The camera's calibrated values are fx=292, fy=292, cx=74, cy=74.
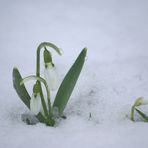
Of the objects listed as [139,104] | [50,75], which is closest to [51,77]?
[50,75]

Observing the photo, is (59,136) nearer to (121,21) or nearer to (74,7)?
(121,21)

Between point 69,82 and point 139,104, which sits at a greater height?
point 69,82

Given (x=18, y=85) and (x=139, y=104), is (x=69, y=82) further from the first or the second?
(x=139, y=104)

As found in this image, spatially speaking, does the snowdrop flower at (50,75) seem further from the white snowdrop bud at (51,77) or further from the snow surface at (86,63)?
the snow surface at (86,63)

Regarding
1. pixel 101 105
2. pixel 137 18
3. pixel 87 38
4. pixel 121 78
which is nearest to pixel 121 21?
pixel 137 18

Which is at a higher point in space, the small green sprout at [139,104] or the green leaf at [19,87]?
the green leaf at [19,87]

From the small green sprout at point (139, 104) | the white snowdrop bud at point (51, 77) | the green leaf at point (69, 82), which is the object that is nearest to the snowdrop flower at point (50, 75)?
the white snowdrop bud at point (51, 77)

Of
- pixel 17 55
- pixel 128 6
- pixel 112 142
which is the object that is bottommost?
pixel 112 142
